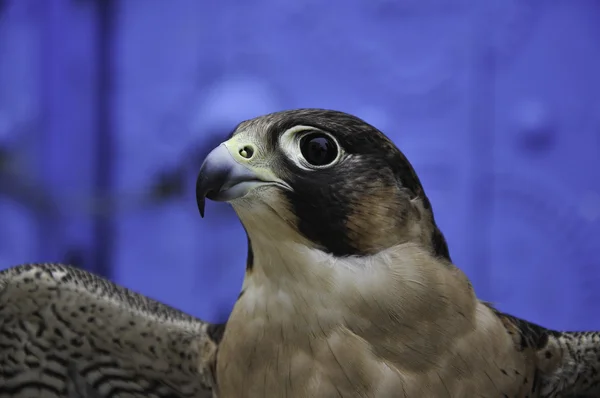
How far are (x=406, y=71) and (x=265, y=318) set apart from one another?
251 centimetres

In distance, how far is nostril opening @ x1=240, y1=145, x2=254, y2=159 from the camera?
1574 millimetres

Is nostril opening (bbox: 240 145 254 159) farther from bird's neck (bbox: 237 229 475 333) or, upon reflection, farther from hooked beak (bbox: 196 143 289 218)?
bird's neck (bbox: 237 229 475 333)

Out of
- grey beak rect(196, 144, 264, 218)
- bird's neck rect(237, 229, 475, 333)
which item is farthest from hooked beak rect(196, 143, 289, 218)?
bird's neck rect(237, 229, 475, 333)

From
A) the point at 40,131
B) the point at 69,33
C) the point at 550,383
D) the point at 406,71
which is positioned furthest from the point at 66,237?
the point at 550,383

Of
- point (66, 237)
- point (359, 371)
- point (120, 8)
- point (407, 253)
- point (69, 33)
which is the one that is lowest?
point (66, 237)

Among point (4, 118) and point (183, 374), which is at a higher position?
point (4, 118)

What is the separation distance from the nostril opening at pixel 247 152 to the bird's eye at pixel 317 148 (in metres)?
0.12

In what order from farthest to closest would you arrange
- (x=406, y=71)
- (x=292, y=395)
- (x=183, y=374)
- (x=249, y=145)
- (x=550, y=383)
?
1. (x=406, y=71)
2. (x=183, y=374)
3. (x=550, y=383)
4. (x=292, y=395)
5. (x=249, y=145)

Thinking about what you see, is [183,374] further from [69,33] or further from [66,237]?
[69,33]

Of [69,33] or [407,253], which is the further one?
[69,33]

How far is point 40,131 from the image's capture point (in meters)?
4.28

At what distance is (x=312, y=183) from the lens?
1.57m

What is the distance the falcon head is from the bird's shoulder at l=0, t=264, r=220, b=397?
695 mm

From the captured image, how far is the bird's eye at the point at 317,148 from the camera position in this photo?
1.59 m
